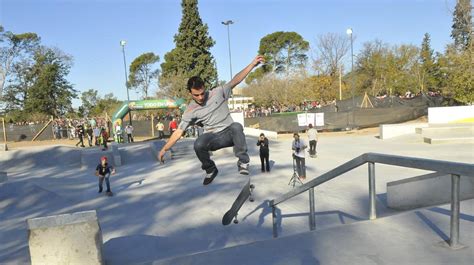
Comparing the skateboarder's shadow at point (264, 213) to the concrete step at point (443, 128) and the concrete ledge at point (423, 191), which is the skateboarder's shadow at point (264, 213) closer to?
the concrete ledge at point (423, 191)

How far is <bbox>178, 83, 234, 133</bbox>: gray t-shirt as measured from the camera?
4.66m

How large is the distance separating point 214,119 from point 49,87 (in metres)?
49.5

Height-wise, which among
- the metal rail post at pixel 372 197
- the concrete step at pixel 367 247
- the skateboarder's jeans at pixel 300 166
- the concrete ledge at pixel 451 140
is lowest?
the concrete ledge at pixel 451 140

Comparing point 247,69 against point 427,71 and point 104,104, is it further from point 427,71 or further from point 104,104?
point 104,104

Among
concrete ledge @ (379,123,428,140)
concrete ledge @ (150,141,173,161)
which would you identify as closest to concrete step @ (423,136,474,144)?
concrete ledge @ (379,123,428,140)

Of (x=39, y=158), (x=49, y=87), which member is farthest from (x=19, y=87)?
(x=39, y=158)

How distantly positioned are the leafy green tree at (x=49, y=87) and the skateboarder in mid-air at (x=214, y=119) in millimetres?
48415

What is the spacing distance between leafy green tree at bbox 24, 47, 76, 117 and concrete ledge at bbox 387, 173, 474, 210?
48.3 meters

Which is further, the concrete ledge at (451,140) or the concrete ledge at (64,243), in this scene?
the concrete ledge at (451,140)

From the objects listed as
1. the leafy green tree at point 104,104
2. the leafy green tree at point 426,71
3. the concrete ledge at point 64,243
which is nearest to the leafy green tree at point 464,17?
the leafy green tree at point 426,71

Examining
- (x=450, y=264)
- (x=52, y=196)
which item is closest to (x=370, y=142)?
(x=52, y=196)

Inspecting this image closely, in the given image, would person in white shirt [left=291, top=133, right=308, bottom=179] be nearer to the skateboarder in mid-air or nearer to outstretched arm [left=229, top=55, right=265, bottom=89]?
the skateboarder in mid-air

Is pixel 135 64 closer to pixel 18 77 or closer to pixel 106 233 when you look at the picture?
pixel 18 77

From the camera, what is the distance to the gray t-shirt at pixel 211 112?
183 inches
